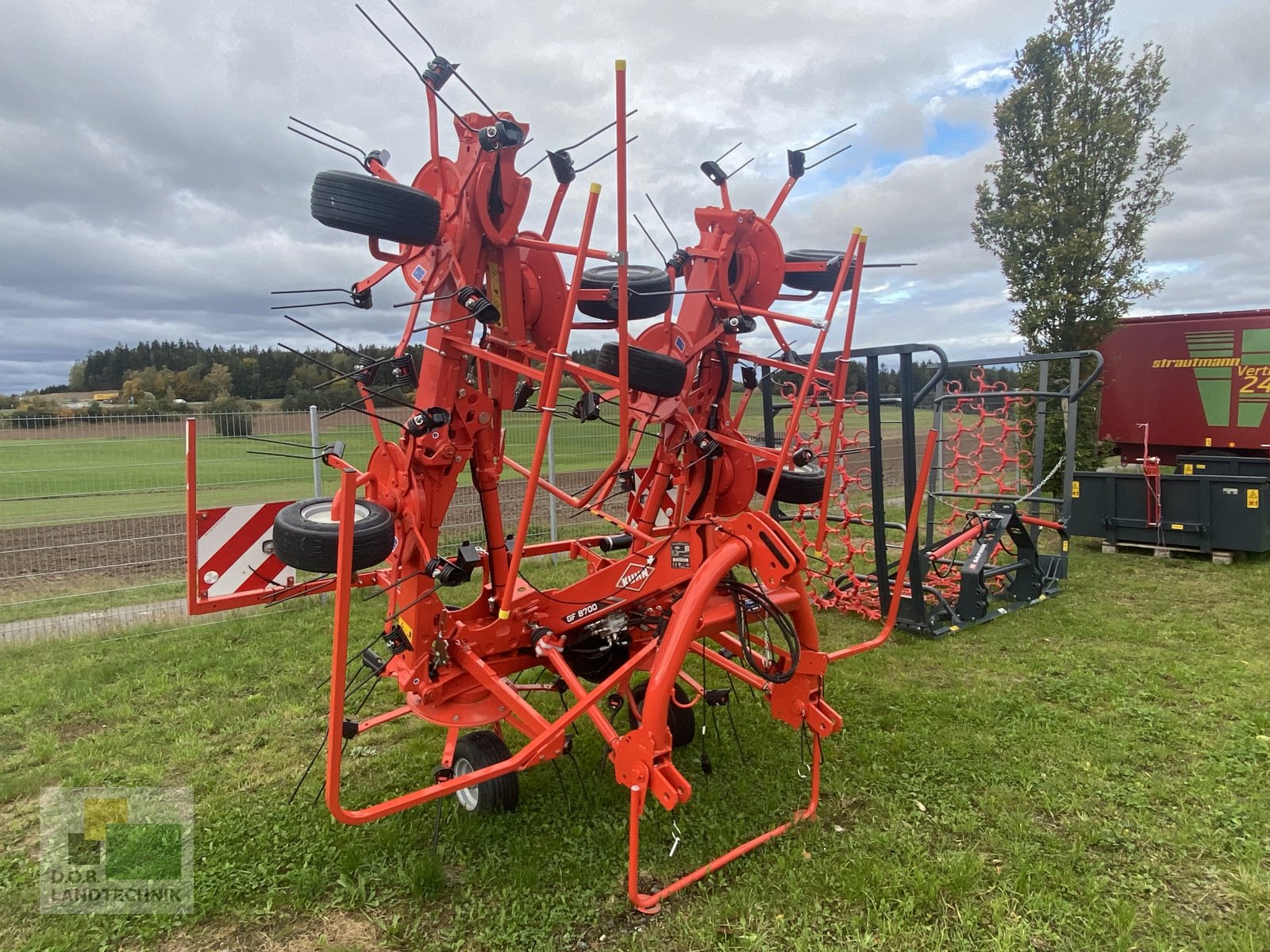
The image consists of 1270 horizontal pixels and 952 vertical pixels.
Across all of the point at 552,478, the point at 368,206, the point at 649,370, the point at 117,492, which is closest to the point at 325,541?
the point at 368,206

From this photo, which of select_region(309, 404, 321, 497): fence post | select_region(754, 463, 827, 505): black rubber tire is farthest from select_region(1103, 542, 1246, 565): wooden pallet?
select_region(309, 404, 321, 497): fence post

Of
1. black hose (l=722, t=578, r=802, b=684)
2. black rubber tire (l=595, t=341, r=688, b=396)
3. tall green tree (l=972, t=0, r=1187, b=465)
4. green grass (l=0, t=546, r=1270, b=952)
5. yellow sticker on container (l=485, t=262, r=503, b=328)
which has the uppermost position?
tall green tree (l=972, t=0, r=1187, b=465)

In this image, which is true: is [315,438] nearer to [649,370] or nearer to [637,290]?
[637,290]

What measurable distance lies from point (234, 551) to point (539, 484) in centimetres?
190

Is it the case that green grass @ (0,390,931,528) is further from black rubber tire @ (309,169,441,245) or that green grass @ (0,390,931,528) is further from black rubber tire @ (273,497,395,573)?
black rubber tire @ (309,169,441,245)

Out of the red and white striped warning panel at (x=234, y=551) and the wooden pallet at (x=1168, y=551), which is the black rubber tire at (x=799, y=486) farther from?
the wooden pallet at (x=1168, y=551)

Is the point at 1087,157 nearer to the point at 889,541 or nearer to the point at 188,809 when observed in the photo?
the point at 889,541

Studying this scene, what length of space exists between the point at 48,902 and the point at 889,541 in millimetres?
8001

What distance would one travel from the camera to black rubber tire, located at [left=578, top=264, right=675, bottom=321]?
3.92 metres

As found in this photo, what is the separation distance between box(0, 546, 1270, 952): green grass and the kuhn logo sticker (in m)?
0.98

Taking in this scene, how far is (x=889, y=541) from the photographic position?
8789mm

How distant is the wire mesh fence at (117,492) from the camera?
632 cm

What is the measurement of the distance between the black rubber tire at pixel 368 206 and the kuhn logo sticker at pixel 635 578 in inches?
73.8

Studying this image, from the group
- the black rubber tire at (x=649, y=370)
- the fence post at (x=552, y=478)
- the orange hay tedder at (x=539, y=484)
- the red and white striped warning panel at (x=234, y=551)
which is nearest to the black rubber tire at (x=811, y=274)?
the orange hay tedder at (x=539, y=484)
